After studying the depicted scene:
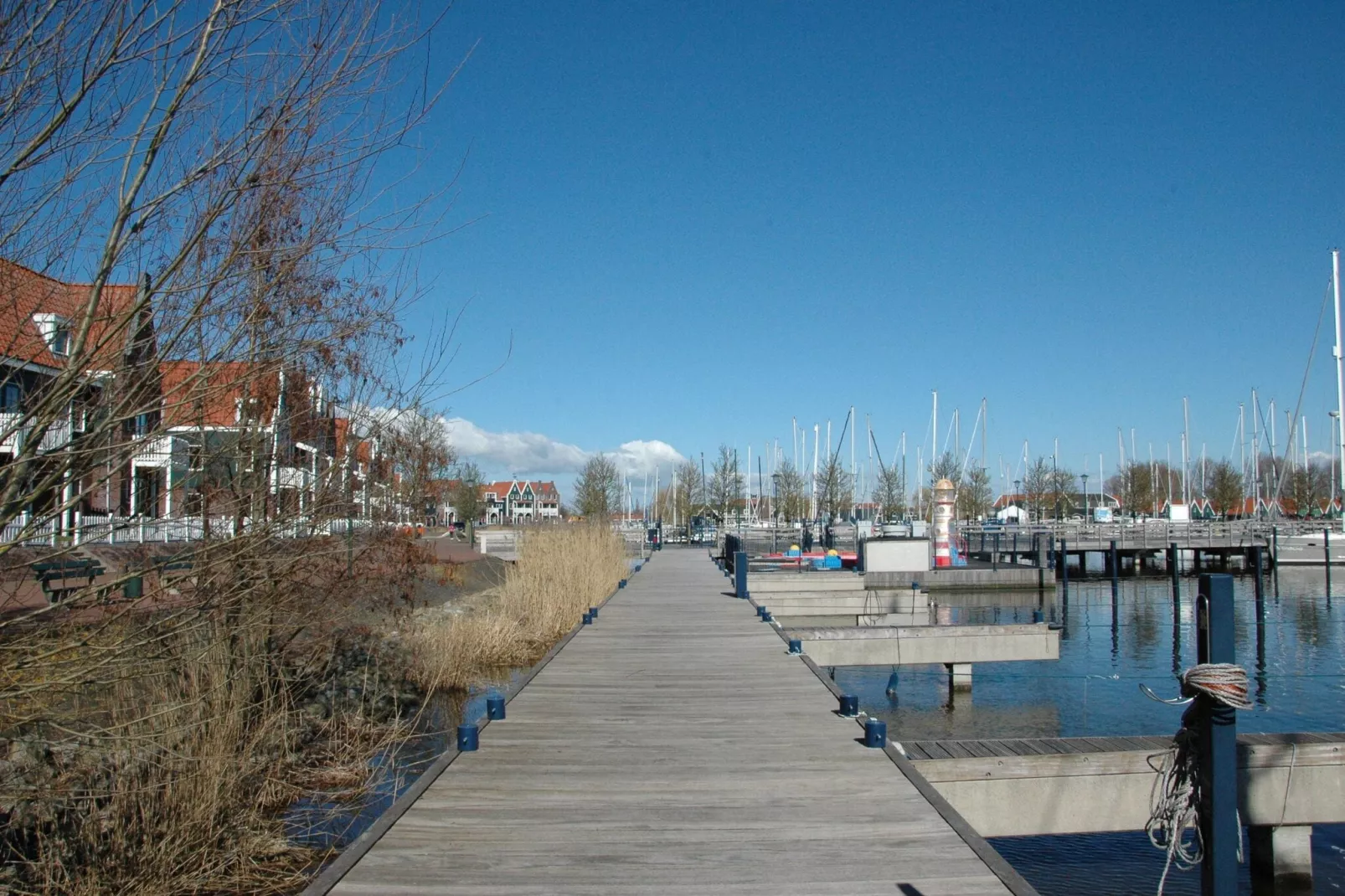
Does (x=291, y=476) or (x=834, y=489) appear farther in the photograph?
(x=834, y=489)

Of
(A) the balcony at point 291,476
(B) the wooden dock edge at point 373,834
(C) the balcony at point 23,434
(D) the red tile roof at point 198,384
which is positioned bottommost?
(B) the wooden dock edge at point 373,834

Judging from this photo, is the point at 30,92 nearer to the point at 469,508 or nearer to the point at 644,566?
the point at 644,566

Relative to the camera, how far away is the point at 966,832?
5227 mm

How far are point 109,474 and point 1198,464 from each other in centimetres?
8818

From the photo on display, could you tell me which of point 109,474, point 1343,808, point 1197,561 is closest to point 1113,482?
point 1197,561

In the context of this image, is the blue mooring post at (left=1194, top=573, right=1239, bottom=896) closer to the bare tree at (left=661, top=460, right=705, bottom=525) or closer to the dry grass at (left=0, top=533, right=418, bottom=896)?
the dry grass at (left=0, top=533, right=418, bottom=896)

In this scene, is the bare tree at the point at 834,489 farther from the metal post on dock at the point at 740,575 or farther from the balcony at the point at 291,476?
the balcony at the point at 291,476

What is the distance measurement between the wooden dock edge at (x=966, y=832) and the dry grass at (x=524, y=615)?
716 centimetres

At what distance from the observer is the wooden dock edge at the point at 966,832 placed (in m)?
4.55

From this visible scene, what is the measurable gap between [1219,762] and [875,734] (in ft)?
8.31

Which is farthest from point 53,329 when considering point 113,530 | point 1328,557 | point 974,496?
point 974,496

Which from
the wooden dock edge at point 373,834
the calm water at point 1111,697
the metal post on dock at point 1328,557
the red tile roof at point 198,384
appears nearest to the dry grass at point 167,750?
the red tile roof at point 198,384

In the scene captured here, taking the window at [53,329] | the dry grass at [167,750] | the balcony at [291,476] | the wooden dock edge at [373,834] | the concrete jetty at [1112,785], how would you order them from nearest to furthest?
the window at [53,329] → the dry grass at [167,750] → the wooden dock edge at [373,834] → the concrete jetty at [1112,785] → the balcony at [291,476]

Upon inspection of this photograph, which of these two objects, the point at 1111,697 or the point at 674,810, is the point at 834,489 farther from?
the point at 674,810
